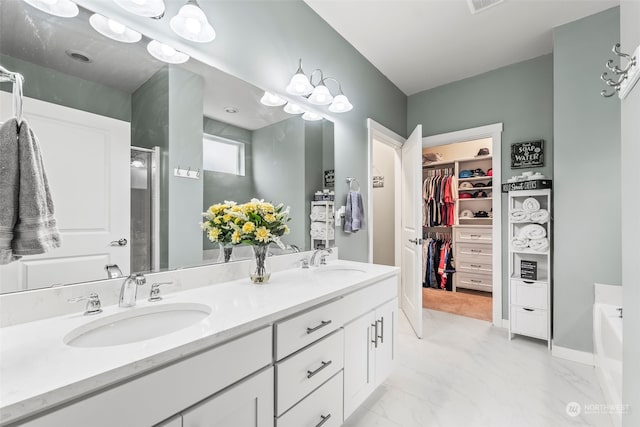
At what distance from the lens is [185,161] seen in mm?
1384

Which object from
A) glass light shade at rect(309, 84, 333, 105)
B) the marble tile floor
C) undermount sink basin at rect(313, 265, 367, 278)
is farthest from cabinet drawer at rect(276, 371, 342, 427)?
glass light shade at rect(309, 84, 333, 105)

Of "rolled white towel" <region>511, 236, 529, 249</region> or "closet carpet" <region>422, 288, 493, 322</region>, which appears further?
"closet carpet" <region>422, 288, 493, 322</region>

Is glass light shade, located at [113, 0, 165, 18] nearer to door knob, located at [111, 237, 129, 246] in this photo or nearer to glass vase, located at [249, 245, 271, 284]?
door knob, located at [111, 237, 129, 246]

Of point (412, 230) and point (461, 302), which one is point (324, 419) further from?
point (461, 302)

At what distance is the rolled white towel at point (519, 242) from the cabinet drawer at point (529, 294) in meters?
0.32

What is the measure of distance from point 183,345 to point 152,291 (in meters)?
0.50

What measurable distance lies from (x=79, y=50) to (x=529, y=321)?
3.53 metres

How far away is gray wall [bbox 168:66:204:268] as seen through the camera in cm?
132

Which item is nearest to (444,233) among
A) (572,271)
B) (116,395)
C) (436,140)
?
(436,140)

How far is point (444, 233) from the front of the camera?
4.67m

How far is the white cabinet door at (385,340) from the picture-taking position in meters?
1.69

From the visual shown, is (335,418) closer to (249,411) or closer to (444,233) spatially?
(249,411)

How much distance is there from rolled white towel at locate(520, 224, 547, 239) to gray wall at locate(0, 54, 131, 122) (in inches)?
120

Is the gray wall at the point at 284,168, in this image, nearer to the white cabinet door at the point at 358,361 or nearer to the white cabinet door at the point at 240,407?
the white cabinet door at the point at 358,361
